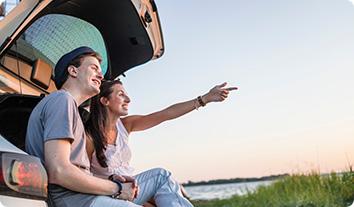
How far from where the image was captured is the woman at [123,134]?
1697 millimetres

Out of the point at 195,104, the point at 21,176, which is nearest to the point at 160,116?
the point at 195,104

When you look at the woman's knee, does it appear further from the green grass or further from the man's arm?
the green grass

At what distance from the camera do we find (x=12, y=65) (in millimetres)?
1785

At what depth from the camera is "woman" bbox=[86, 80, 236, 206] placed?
170 centimetres

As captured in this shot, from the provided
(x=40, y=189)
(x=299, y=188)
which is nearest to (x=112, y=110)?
(x=40, y=189)

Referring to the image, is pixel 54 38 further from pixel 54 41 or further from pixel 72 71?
pixel 72 71

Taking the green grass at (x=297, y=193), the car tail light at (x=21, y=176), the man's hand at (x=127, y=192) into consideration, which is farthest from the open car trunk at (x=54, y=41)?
the green grass at (x=297, y=193)

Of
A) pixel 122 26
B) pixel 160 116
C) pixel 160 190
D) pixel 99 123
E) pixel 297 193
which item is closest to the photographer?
pixel 160 190

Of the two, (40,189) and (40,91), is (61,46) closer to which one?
(40,91)

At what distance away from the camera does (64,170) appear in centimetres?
127

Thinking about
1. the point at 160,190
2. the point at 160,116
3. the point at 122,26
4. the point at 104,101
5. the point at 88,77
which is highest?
the point at 122,26

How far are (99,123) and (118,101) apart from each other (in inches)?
4.7

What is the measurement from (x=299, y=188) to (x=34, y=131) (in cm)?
323

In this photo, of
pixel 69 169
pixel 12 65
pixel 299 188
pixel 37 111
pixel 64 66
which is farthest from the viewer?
pixel 299 188
